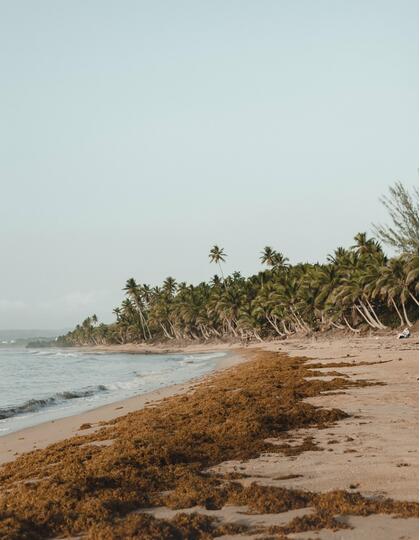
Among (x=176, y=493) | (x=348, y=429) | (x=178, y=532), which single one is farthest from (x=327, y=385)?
(x=178, y=532)

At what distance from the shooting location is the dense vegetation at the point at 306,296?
176ft

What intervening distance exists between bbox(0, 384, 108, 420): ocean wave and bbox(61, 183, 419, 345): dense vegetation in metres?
17.4

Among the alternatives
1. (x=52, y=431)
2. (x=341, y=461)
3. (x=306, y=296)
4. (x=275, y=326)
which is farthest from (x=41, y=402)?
(x=275, y=326)

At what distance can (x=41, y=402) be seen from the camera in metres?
27.2

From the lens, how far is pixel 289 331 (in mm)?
89750

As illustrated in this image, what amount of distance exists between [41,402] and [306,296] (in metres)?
50.3

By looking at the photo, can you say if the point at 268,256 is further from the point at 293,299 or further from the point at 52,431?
the point at 52,431

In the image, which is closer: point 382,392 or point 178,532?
point 178,532

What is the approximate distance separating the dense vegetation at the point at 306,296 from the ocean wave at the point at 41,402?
57.2 feet

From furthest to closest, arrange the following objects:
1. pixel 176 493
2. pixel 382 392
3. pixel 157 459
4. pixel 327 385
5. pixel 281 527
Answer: pixel 327 385, pixel 382 392, pixel 157 459, pixel 176 493, pixel 281 527

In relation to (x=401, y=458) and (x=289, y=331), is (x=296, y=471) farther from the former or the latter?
(x=289, y=331)

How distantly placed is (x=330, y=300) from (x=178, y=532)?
60.1 m

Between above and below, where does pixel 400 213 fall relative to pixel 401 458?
above

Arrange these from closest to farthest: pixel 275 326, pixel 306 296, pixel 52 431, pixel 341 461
Answer: pixel 341 461, pixel 52 431, pixel 306 296, pixel 275 326
